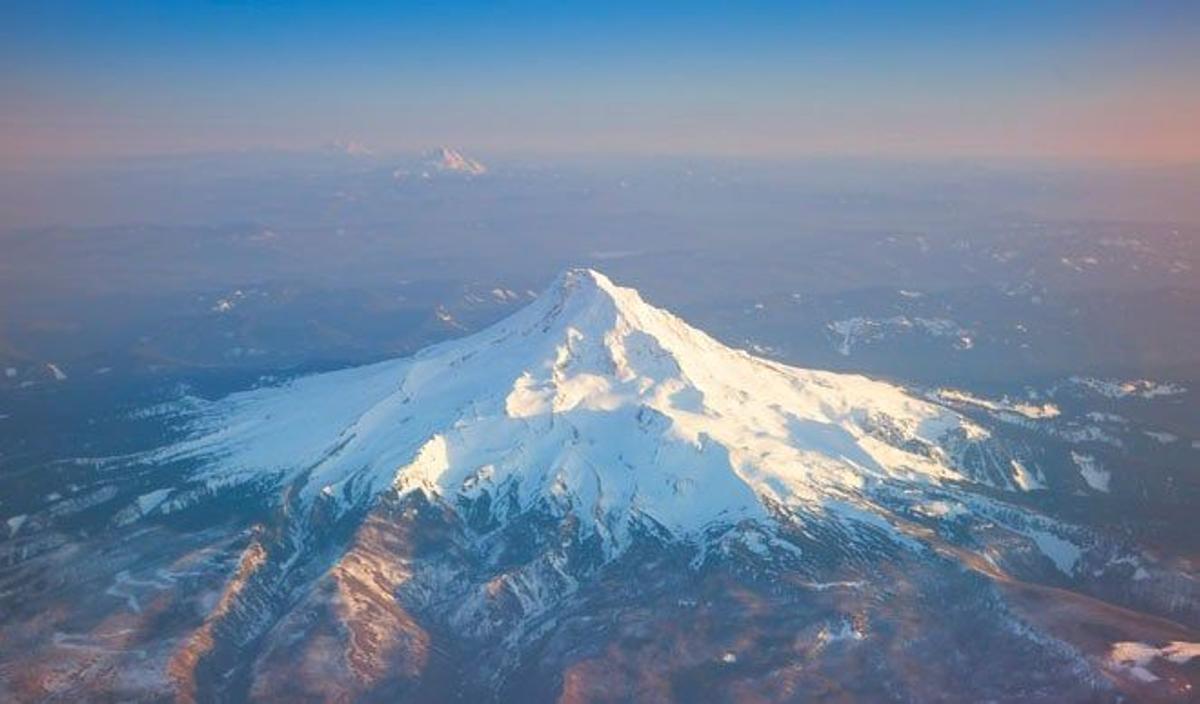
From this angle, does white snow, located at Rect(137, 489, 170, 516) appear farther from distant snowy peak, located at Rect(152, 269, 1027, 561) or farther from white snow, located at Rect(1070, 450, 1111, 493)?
white snow, located at Rect(1070, 450, 1111, 493)

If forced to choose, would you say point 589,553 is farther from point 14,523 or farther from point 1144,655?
point 14,523

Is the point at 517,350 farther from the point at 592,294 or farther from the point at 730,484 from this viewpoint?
the point at 730,484

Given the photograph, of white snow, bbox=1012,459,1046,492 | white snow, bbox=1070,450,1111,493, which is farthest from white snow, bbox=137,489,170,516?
Answer: white snow, bbox=1070,450,1111,493

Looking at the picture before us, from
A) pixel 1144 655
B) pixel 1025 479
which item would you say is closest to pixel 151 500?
pixel 1144 655

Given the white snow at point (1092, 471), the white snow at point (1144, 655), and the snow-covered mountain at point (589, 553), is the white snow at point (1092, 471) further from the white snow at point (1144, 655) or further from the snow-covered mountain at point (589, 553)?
the white snow at point (1144, 655)

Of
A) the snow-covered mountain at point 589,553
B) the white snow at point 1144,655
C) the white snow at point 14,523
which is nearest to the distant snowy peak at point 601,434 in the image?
the snow-covered mountain at point 589,553
